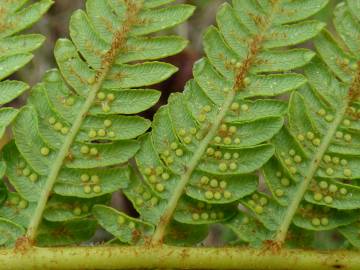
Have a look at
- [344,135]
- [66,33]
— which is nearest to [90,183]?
[344,135]

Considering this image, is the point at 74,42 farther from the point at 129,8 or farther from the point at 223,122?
the point at 223,122

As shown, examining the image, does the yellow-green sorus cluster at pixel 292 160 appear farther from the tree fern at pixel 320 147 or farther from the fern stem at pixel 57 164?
the fern stem at pixel 57 164

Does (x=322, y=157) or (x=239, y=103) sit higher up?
(x=239, y=103)

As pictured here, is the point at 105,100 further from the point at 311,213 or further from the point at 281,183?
the point at 311,213

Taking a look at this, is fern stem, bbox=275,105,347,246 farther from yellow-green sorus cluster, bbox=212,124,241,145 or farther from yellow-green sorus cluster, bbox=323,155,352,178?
yellow-green sorus cluster, bbox=212,124,241,145

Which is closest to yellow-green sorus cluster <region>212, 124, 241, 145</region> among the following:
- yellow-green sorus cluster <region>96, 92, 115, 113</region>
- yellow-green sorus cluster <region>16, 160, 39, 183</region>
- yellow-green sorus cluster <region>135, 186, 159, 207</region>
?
yellow-green sorus cluster <region>135, 186, 159, 207</region>

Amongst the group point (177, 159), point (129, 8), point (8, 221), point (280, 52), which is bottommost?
point (8, 221)

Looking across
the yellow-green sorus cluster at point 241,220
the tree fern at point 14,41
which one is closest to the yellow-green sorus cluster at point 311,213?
the yellow-green sorus cluster at point 241,220

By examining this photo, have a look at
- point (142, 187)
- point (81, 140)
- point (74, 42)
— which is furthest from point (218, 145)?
point (74, 42)
